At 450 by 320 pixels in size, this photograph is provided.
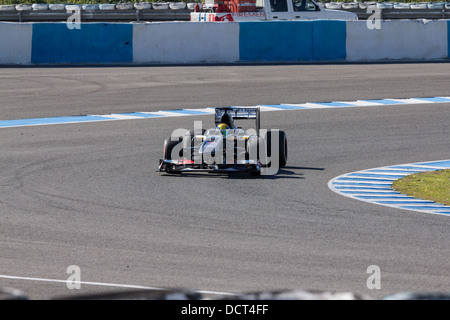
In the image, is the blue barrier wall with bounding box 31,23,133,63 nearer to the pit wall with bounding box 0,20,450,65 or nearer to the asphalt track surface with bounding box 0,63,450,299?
the pit wall with bounding box 0,20,450,65

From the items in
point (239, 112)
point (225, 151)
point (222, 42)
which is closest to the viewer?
point (225, 151)

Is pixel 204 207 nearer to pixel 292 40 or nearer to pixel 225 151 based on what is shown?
pixel 225 151

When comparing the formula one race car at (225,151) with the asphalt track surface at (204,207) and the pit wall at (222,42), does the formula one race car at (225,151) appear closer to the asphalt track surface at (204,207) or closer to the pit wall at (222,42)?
the asphalt track surface at (204,207)

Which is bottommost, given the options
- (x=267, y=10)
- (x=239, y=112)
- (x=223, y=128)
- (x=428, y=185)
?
(x=428, y=185)

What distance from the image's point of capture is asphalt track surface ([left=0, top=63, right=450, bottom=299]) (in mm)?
6848

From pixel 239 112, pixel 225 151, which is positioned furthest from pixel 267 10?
pixel 225 151

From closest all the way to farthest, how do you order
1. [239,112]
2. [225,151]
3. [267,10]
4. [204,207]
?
[204,207]
[225,151]
[239,112]
[267,10]

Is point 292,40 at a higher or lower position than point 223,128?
higher

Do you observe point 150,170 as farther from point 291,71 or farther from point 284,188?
point 291,71

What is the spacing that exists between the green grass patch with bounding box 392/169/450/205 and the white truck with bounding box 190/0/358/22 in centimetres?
1537

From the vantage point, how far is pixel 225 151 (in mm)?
11328

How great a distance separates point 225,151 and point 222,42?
1171cm

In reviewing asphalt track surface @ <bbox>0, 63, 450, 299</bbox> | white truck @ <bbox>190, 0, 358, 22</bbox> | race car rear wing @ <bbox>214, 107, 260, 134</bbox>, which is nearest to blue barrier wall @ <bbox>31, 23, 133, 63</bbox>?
asphalt track surface @ <bbox>0, 63, 450, 299</bbox>

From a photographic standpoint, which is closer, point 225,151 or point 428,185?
point 428,185
